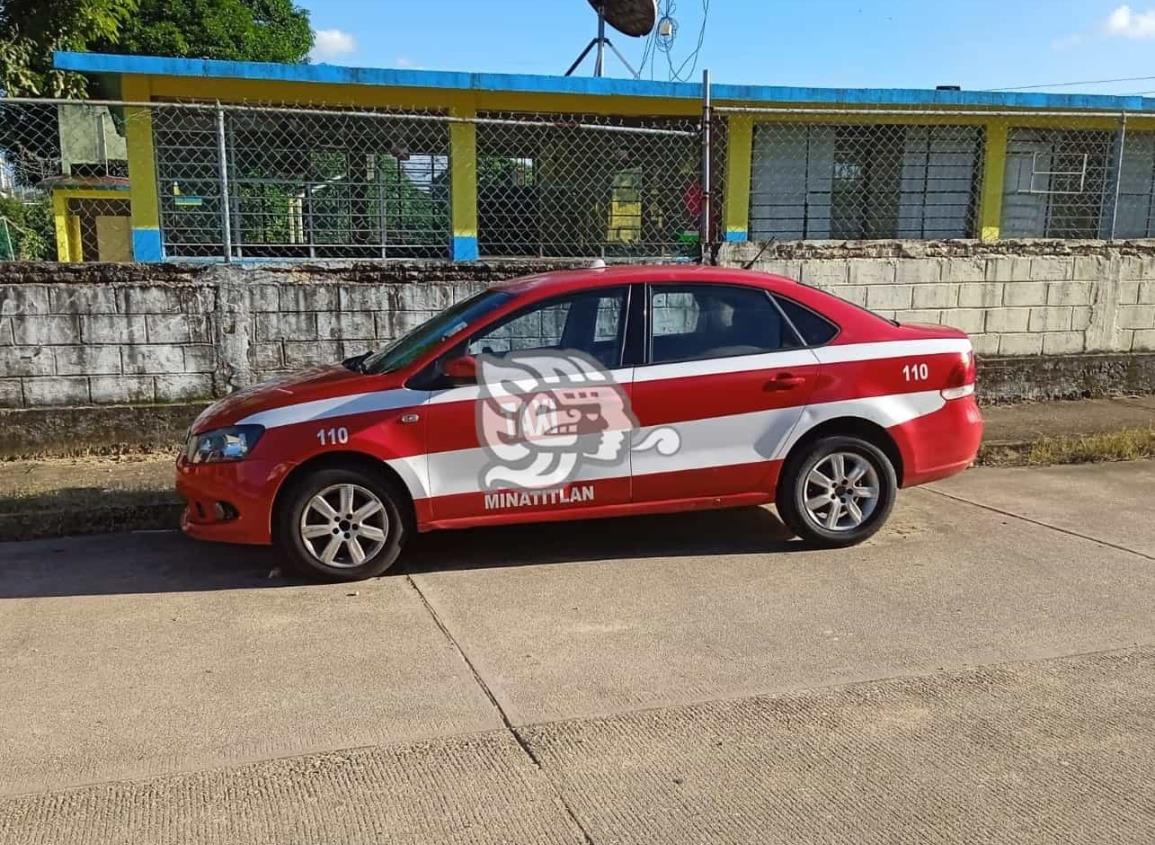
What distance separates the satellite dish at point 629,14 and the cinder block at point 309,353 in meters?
7.37

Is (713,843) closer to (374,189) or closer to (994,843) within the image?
(994,843)

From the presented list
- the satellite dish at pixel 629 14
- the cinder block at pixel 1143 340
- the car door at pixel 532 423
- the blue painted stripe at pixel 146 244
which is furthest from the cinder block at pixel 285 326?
the cinder block at pixel 1143 340

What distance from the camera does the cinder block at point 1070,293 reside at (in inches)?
385

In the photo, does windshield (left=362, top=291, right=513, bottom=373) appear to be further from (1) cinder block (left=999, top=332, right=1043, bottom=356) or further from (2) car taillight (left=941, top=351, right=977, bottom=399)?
(1) cinder block (left=999, top=332, right=1043, bottom=356)

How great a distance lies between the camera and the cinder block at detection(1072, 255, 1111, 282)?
9.86 m

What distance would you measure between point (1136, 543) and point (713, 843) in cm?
409

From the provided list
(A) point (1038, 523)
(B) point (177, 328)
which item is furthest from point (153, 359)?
(A) point (1038, 523)

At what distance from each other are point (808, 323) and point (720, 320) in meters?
0.52

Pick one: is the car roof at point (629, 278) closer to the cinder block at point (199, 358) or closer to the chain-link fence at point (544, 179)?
the chain-link fence at point (544, 179)

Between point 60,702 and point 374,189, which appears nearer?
point 60,702

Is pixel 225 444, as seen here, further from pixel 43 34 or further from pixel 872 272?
pixel 43 34

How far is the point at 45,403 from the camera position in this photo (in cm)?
757

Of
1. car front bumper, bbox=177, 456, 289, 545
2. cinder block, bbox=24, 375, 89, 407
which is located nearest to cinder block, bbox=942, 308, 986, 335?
car front bumper, bbox=177, 456, 289, 545

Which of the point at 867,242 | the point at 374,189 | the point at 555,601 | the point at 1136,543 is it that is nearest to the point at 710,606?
the point at 555,601
